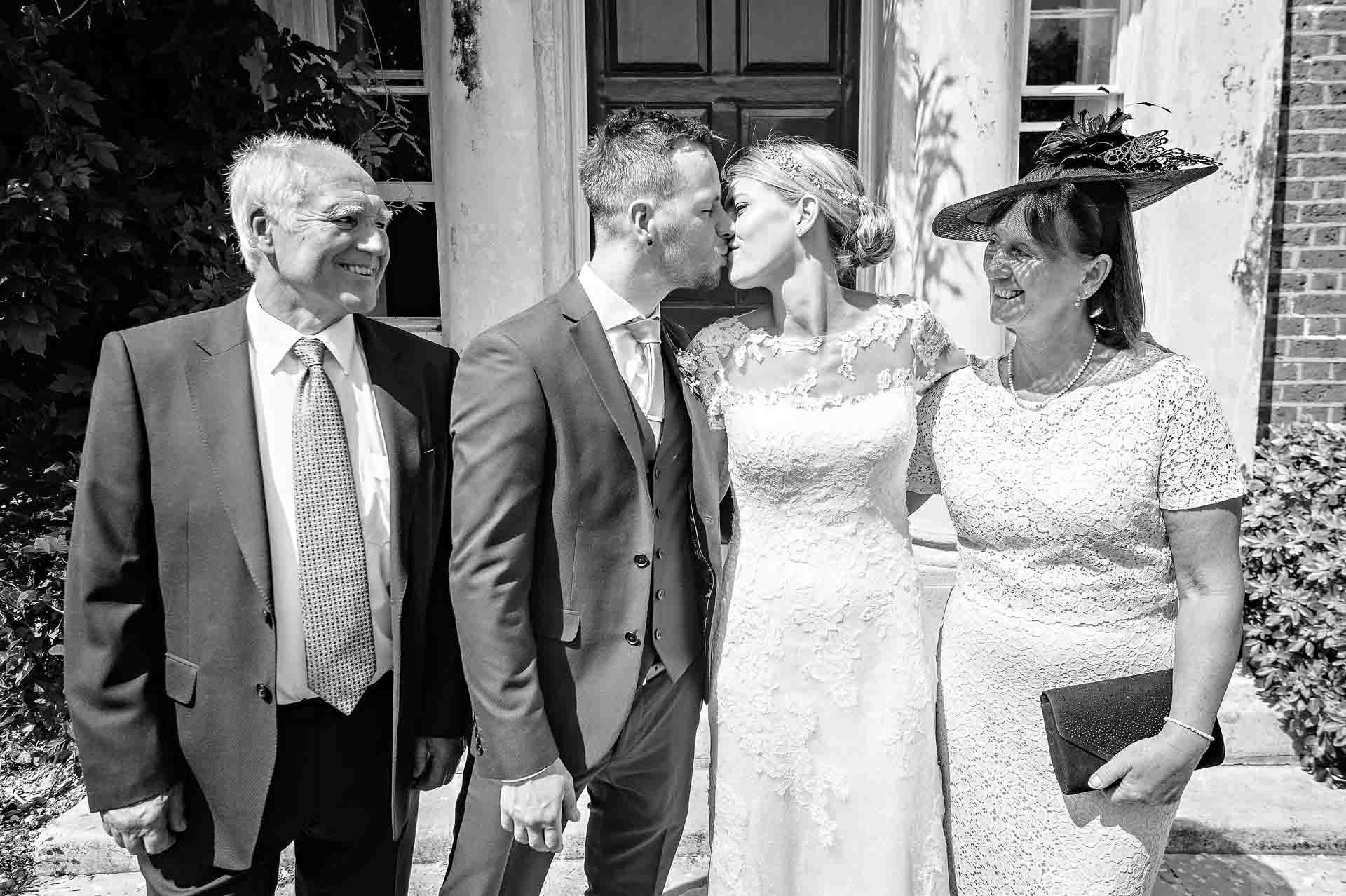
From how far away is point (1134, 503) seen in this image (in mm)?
1925

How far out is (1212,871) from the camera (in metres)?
3.36

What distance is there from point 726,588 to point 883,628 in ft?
1.35

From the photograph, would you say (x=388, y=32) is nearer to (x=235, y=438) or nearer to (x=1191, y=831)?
(x=235, y=438)

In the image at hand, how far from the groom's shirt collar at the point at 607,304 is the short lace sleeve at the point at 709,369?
0.24m

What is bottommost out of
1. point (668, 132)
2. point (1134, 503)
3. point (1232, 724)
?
point (1232, 724)

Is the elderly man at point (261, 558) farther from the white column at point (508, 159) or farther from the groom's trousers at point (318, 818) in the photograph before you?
the white column at point (508, 159)

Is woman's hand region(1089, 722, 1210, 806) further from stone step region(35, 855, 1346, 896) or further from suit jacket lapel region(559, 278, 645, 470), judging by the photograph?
stone step region(35, 855, 1346, 896)

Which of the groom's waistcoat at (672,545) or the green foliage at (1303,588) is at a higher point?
the groom's waistcoat at (672,545)

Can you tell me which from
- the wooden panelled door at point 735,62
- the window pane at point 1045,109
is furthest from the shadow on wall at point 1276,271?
the wooden panelled door at point 735,62

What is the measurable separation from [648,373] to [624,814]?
3.73 ft

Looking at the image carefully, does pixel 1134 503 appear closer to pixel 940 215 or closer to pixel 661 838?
pixel 940 215

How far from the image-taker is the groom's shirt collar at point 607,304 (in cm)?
224

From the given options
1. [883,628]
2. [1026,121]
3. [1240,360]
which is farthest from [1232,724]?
[1026,121]

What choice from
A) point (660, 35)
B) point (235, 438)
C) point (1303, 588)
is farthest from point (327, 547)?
point (1303, 588)
